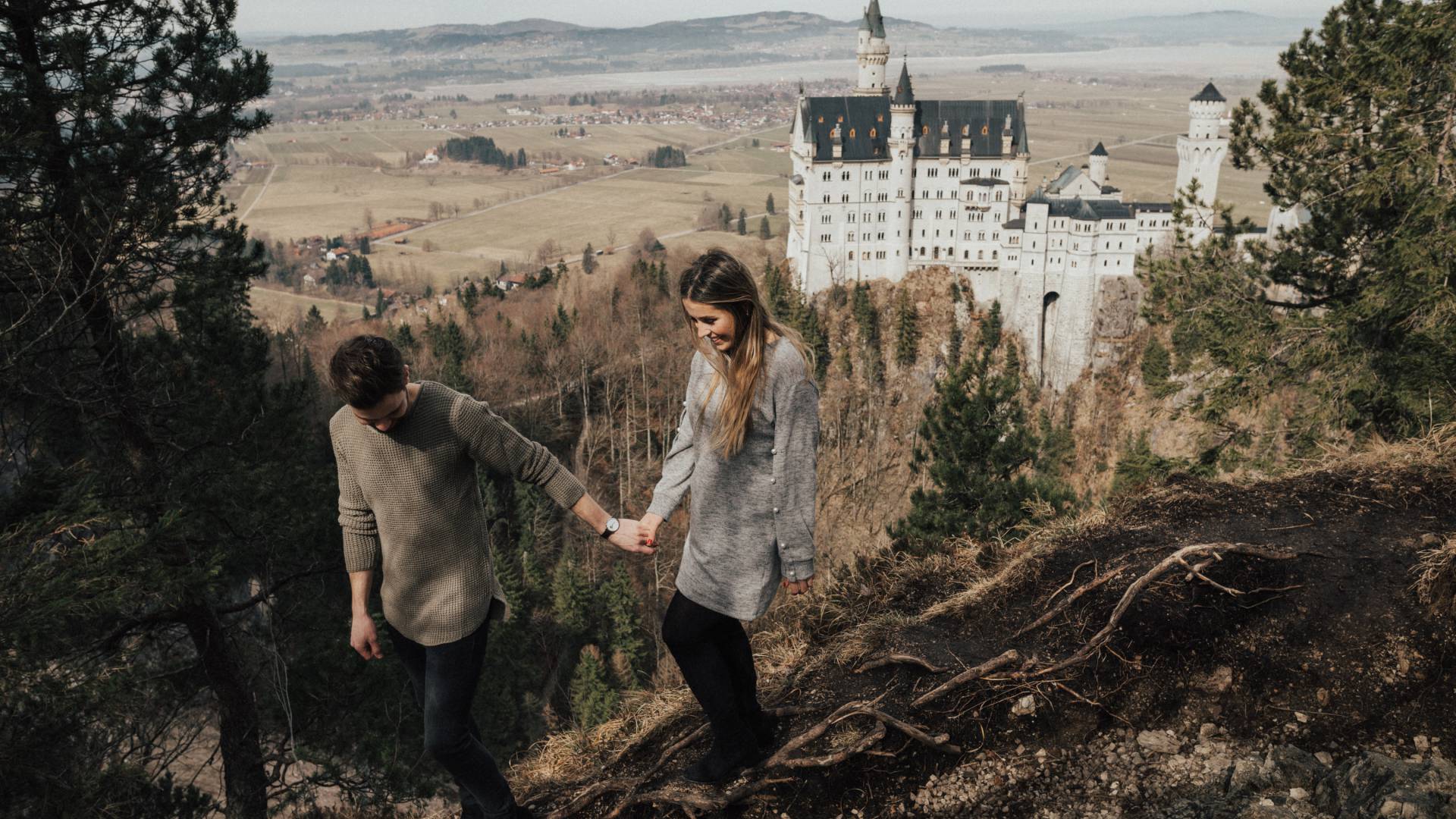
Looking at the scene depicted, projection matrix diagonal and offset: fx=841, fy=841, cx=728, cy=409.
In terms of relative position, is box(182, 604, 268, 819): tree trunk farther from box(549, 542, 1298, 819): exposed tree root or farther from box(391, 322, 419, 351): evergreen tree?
box(391, 322, 419, 351): evergreen tree

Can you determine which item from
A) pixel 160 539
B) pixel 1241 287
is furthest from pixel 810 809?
pixel 1241 287

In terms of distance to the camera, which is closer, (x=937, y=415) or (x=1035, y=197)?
(x=937, y=415)

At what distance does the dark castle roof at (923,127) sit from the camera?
6084 cm

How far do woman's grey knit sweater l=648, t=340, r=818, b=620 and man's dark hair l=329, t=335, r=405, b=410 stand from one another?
1.19 m

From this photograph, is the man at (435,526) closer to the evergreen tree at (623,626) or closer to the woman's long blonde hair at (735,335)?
the woman's long blonde hair at (735,335)

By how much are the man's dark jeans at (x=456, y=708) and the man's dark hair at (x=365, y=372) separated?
1191 mm

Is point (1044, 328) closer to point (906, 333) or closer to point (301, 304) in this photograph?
point (906, 333)

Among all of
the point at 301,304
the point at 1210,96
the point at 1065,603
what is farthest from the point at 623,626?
the point at 301,304

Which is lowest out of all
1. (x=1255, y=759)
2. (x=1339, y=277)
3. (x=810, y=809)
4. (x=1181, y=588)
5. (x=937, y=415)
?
(x=937, y=415)

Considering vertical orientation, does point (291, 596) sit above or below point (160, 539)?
below

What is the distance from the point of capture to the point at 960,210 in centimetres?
6081

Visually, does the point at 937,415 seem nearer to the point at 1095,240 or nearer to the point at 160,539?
the point at 160,539

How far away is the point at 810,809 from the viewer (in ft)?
12.7

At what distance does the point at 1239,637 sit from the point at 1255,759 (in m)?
0.76
